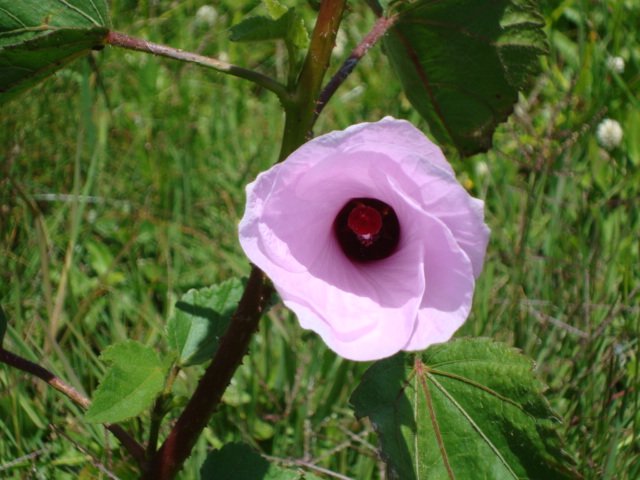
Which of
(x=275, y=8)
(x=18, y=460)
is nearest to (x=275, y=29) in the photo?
(x=275, y=8)

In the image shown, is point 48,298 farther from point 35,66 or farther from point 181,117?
point 181,117

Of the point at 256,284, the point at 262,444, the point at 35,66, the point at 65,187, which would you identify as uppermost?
the point at 35,66

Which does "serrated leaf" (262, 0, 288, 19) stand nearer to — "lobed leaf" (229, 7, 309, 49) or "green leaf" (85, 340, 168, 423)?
"lobed leaf" (229, 7, 309, 49)

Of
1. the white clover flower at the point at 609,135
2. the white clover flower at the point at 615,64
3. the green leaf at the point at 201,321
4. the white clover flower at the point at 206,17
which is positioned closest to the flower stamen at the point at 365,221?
the green leaf at the point at 201,321

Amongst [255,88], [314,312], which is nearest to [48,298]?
[314,312]

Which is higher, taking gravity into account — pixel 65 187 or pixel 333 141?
pixel 333 141

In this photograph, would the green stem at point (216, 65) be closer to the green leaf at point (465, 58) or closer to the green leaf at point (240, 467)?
the green leaf at point (465, 58)
